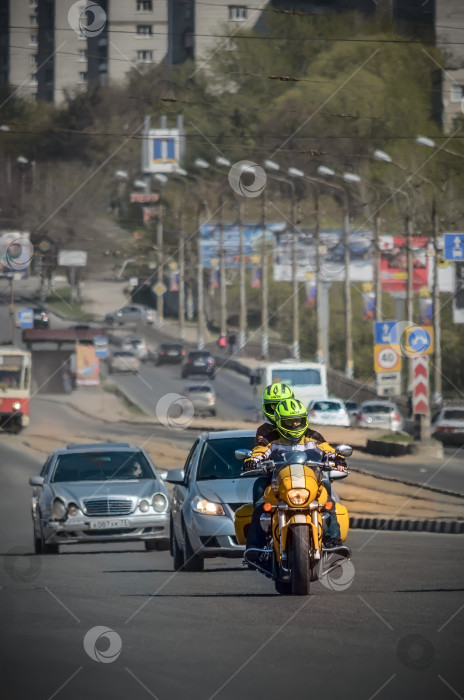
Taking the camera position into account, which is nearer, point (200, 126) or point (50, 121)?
point (200, 126)

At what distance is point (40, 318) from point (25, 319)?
3.55 m

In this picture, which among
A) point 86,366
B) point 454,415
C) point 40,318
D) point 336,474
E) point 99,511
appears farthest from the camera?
point 40,318

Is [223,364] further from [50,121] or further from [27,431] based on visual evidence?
[50,121]

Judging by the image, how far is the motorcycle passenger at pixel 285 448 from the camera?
11773 millimetres

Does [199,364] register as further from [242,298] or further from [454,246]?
[454,246]

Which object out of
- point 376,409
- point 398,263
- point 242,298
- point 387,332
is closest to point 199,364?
point 242,298

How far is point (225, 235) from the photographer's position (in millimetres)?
96688

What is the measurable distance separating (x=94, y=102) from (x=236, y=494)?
139197 millimetres

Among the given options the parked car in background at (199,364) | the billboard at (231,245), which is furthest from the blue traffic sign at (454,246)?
the billboard at (231,245)

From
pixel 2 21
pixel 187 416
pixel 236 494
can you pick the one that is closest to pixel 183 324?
pixel 187 416

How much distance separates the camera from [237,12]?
5743 inches

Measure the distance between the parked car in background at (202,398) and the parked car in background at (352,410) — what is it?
23.4 ft

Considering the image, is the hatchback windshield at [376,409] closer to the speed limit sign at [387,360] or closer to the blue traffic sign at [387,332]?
the blue traffic sign at [387,332]

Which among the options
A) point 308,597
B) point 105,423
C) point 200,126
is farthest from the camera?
point 200,126
